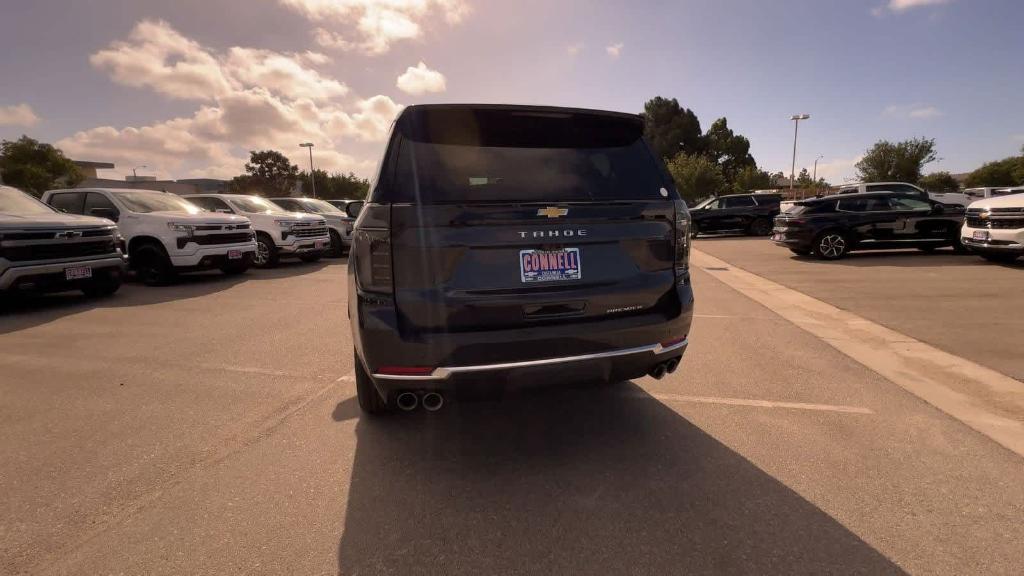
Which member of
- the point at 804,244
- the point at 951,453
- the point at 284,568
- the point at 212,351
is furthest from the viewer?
the point at 804,244

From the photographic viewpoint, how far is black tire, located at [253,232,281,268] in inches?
482

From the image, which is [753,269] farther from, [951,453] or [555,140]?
[555,140]

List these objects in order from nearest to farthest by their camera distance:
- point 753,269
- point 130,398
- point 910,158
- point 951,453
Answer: point 951,453 < point 130,398 < point 753,269 < point 910,158

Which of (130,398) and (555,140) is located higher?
(555,140)

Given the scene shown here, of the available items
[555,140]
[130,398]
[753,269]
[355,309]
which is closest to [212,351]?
[130,398]

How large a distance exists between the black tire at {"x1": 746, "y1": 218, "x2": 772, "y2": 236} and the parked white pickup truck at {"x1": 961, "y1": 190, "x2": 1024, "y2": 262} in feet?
36.7

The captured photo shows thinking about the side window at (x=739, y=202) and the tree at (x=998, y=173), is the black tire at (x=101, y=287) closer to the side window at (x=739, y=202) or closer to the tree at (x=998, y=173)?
the side window at (x=739, y=202)

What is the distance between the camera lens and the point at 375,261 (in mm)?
2514

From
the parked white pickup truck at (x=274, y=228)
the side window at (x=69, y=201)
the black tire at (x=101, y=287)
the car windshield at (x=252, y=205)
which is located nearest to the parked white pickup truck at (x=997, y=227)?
the parked white pickup truck at (x=274, y=228)

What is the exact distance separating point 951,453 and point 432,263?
3132 mm

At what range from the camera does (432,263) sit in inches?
96.8

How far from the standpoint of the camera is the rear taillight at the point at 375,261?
2.48 m

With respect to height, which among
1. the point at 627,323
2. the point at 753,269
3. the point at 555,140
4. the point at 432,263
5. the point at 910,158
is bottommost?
the point at 753,269

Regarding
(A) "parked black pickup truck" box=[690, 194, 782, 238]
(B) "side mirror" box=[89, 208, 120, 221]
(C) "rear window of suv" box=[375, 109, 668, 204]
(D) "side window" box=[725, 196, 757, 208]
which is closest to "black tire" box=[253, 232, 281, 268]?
(B) "side mirror" box=[89, 208, 120, 221]
